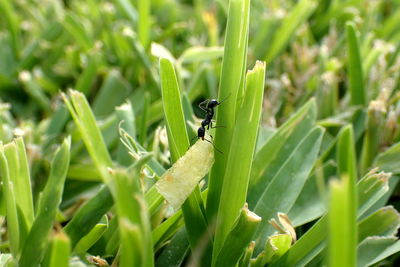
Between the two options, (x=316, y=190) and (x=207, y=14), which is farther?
(x=207, y=14)

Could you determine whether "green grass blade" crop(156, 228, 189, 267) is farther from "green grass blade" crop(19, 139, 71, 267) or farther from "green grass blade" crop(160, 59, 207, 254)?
"green grass blade" crop(19, 139, 71, 267)

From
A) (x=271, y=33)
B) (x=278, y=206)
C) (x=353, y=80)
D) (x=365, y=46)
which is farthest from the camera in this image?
(x=271, y=33)

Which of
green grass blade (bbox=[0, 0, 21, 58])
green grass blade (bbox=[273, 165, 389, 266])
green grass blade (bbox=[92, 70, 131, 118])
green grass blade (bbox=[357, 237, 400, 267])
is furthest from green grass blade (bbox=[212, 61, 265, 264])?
green grass blade (bbox=[0, 0, 21, 58])

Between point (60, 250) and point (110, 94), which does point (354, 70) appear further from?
point (60, 250)

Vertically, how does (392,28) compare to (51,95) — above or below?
above

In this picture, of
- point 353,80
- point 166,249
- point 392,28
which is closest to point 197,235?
point 166,249

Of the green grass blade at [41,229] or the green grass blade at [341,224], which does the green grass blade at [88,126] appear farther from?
the green grass blade at [341,224]

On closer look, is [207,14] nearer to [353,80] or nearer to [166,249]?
[353,80]

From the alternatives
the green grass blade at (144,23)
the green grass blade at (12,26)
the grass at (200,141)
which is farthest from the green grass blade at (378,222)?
the green grass blade at (12,26)
